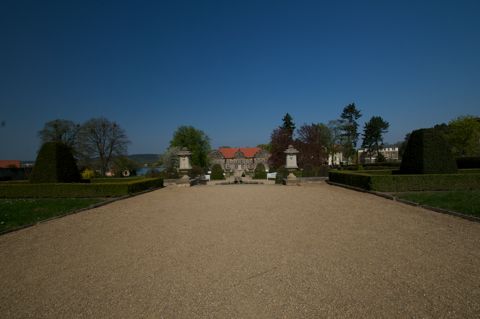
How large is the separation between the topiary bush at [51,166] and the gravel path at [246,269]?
959 centimetres

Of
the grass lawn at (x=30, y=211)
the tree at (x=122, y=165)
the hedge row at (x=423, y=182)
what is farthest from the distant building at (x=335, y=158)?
the grass lawn at (x=30, y=211)

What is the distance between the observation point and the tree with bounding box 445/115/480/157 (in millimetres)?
40781

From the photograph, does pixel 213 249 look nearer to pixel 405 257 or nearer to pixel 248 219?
pixel 248 219

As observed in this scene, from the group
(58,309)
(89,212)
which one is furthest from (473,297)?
(89,212)

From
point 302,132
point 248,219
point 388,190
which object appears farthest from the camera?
point 302,132

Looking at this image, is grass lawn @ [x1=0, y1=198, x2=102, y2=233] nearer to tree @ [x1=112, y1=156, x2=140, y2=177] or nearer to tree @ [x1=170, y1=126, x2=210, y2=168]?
tree @ [x1=112, y1=156, x2=140, y2=177]

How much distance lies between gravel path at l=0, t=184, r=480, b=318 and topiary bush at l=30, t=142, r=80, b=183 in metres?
9.59

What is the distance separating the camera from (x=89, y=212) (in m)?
10.4

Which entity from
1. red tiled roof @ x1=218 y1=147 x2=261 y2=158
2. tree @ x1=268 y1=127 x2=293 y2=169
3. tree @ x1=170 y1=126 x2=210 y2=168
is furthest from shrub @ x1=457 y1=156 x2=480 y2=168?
red tiled roof @ x1=218 y1=147 x2=261 y2=158

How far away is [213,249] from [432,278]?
3.74 m

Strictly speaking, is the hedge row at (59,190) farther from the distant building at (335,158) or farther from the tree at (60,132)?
the distant building at (335,158)

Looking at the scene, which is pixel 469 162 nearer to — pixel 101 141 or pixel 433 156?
pixel 433 156

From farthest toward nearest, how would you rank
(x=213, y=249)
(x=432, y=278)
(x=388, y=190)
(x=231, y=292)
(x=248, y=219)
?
(x=388, y=190) < (x=248, y=219) < (x=213, y=249) < (x=432, y=278) < (x=231, y=292)

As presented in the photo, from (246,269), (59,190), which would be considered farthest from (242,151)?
(246,269)
